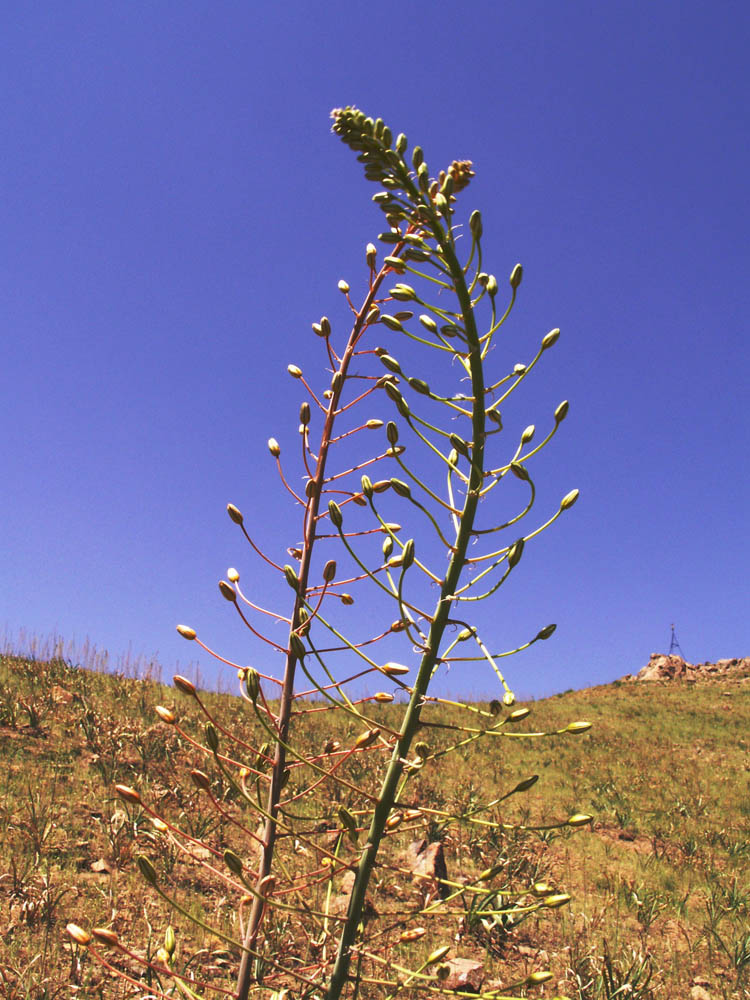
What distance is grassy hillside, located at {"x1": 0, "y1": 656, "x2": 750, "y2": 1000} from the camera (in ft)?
14.0

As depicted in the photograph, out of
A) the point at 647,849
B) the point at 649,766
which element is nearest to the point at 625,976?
the point at 647,849

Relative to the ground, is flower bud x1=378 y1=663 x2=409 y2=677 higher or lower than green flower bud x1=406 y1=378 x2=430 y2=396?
lower

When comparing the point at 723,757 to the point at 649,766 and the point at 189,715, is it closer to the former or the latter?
the point at 649,766

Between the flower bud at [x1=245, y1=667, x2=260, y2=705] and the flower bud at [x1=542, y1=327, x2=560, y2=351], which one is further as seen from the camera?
the flower bud at [x1=542, y1=327, x2=560, y2=351]

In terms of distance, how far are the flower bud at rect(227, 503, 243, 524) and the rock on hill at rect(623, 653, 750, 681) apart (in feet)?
111

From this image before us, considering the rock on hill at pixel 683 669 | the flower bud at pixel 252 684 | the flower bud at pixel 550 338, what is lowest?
the flower bud at pixel 252 684

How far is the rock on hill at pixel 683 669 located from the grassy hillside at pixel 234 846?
23.8 metres

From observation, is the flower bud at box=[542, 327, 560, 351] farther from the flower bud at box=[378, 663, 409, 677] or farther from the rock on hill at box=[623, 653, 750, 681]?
the rock on hill at box=[623, 653, 750, 681]

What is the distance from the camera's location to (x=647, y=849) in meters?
7.78

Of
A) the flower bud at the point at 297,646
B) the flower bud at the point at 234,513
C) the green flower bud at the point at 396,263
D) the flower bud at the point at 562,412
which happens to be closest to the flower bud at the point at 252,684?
the flower bud at the point at 297,646

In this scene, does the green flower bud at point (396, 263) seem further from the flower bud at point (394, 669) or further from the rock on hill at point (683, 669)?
the rock on hill at point (683, 669)

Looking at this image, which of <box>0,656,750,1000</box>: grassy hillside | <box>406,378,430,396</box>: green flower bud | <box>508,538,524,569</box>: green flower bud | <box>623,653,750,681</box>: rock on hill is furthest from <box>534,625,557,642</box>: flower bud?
<box>623,653,750,681</box>: rock on hill

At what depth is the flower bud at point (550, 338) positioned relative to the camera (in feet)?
6.27

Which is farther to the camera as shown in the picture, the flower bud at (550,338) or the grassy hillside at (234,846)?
the grassy hillside at (234,846)
